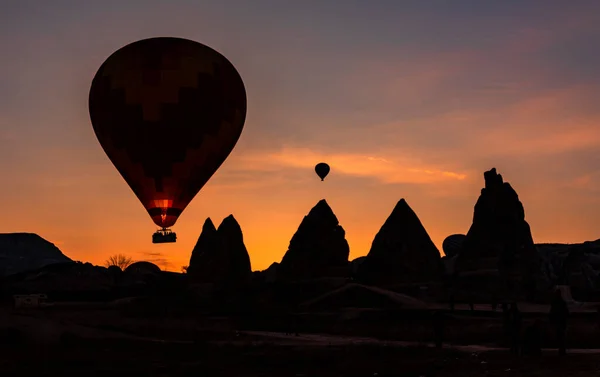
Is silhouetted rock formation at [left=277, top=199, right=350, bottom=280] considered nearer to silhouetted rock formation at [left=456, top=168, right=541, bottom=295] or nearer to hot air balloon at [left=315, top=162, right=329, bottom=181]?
silhouetted rock formation at [left=456, top=168, right=541, bottom=295]

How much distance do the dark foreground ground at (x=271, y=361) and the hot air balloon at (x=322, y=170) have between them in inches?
2107

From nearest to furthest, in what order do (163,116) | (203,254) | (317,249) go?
1. (163,116)
2. (317,249)
3. (203,254)

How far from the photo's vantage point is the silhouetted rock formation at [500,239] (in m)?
97.6

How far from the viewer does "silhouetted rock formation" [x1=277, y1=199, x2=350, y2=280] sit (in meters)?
108

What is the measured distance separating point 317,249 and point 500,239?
23.4m

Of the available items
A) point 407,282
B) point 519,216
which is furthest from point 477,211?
point 407,282

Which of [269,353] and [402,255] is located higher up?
[402,255]

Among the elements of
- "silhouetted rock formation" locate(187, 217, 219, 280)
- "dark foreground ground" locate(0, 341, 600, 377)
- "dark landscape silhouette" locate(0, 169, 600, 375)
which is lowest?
Result: "dark foreground ground" locate(0, 341, 600, 377)

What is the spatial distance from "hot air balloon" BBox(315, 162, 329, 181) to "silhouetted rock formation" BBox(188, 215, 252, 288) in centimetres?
2977

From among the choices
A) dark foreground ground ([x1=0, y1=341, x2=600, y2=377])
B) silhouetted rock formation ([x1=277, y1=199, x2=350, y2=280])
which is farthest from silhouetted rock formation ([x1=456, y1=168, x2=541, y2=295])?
dark foreground ground ([x1=0, y1=341, x2=600, y2=377])

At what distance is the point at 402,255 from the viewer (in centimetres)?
10312

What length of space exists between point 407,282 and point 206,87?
6105 cm

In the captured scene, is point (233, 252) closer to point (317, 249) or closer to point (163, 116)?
point (317, 249)

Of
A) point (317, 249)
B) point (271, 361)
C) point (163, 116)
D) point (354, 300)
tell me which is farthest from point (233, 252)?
point (271, 361)
